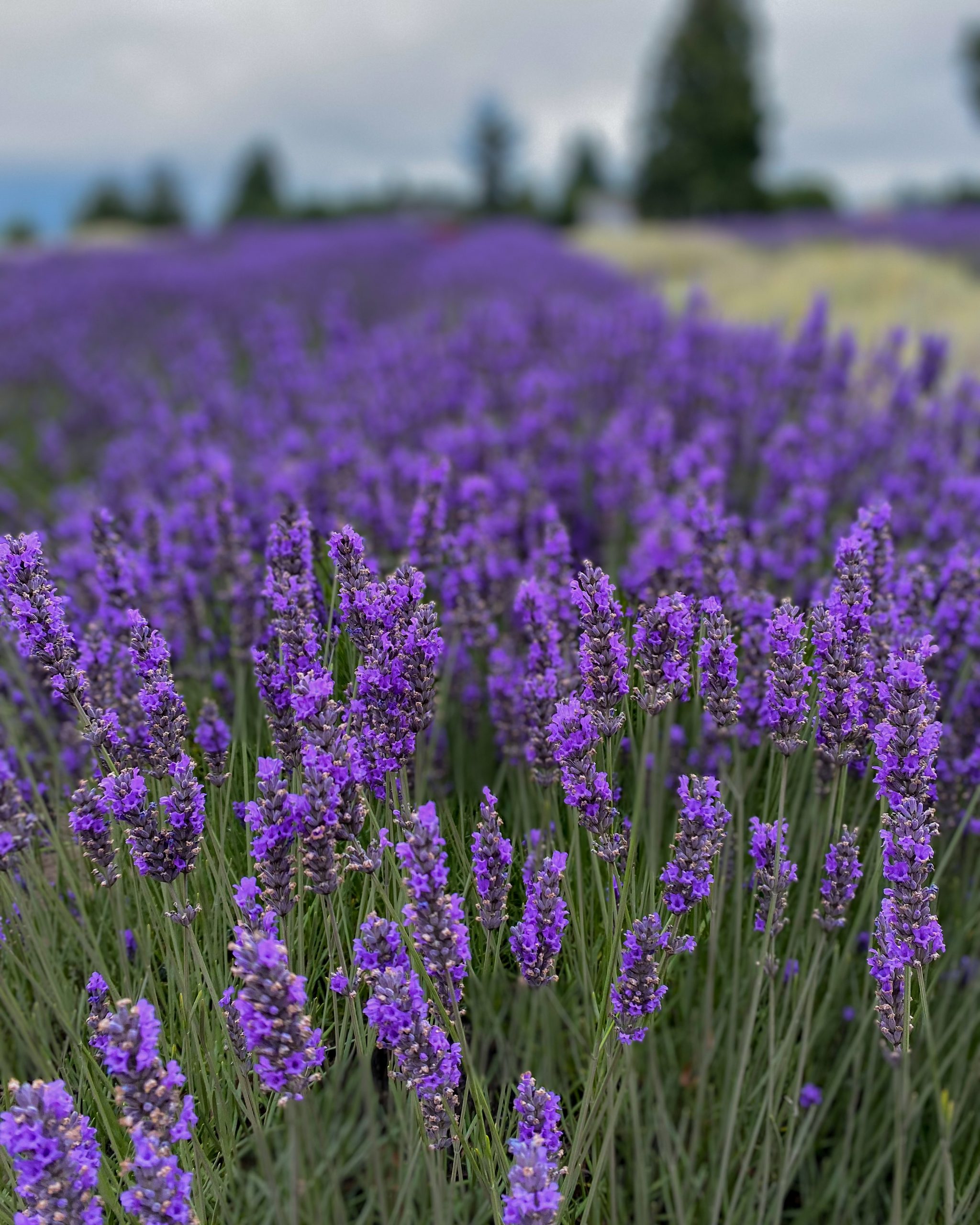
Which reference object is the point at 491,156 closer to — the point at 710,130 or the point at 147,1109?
the point at 710,130

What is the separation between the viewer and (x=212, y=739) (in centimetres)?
168

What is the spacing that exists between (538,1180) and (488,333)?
17.1 ft

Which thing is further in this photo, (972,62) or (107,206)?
(107,206)

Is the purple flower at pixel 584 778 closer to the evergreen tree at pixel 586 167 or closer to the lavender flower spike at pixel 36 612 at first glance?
the lavender flower spike at pixel 36 612

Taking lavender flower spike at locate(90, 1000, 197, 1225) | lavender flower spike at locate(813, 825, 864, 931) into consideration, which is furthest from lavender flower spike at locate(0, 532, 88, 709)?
lavender flower spike at locate(813, 825, 864, 931)

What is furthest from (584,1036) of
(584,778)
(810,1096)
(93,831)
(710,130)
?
(710,130)

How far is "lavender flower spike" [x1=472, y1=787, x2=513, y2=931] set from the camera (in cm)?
133

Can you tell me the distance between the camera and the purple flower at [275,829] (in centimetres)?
121

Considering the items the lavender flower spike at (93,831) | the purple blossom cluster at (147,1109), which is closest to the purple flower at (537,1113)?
the purple blossom cluster at (147,1109)

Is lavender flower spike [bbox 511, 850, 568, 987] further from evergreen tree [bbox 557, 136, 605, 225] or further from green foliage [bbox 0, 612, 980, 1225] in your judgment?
evergreen tree [bbox 557, 136, 605, 225]

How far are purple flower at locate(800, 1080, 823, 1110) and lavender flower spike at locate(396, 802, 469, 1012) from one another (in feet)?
3.18

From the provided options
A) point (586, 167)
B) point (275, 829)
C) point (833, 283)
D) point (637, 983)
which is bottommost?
point (637, 983)

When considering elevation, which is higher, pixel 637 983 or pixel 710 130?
pixel 710 130

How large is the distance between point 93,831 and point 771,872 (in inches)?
38.9
